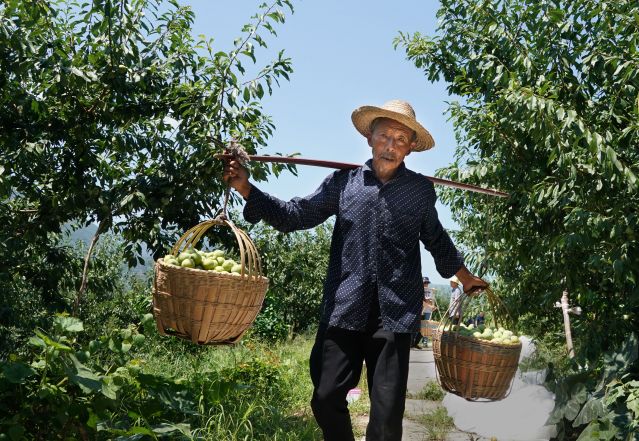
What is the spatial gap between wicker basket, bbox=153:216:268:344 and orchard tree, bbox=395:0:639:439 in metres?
1.34

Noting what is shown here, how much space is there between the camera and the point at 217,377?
17.2ft

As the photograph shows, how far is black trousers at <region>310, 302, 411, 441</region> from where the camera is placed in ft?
9.62

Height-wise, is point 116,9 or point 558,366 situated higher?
point 116,9

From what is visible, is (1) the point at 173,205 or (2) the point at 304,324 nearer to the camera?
(1) the point at 173,205

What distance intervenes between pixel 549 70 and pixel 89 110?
2.96 m

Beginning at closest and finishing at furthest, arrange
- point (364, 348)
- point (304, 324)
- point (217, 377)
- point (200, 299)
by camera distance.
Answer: point (200, 299)
point (364, 348)
point (217, 377)
point (304, 324)

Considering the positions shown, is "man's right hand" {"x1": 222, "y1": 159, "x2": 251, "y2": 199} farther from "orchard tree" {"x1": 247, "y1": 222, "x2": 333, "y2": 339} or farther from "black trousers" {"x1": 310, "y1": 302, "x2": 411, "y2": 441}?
"orchard tree" {"x1": 247, "y1": 222, "x2": 333, "y2": 339}

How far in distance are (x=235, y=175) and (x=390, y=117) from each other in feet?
2.30

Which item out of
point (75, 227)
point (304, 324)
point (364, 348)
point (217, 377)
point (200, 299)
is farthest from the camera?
point (304, 324)

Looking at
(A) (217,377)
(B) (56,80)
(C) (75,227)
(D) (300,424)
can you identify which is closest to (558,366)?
(D) (300,424)

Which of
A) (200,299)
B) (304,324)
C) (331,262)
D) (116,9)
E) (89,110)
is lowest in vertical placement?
(304,324)

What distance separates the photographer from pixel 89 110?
196 inches

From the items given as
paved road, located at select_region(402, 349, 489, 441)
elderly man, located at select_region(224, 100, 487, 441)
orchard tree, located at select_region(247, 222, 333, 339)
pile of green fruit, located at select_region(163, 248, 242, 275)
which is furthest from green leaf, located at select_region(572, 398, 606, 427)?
orchard tree, located at select_region(247, 222, 333, 339)

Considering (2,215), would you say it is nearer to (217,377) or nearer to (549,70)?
(217,377)
